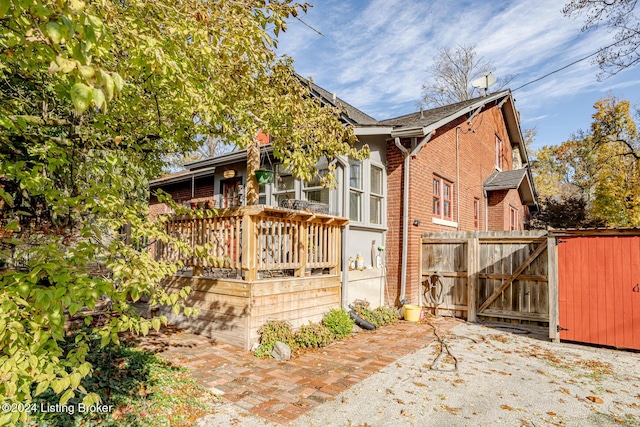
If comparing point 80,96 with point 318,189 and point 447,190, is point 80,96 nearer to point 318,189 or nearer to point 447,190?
point 318,189

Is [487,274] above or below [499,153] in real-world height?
below

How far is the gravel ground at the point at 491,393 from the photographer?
138 inches

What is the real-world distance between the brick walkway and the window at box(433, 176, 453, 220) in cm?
437

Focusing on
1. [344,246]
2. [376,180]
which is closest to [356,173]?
[376,180]

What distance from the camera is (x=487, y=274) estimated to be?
26.7 ft

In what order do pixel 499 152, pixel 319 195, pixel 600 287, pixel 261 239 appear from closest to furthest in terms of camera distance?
pixel 261 239 < pixel 600 287 < pixel 319 195 < pixel 499 152

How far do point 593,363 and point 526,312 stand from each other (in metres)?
2.32

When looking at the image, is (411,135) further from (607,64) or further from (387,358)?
(607,64)

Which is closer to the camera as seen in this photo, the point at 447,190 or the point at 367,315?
the point at 367,315

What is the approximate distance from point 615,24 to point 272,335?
11.2m

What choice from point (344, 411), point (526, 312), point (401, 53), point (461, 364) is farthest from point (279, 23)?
point (401, 53)

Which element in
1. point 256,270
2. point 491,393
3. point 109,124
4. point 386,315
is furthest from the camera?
point 386,315

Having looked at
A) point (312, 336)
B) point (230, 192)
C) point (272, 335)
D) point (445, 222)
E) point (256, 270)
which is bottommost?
point (312, 336)

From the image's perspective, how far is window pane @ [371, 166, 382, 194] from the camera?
8.80 m
